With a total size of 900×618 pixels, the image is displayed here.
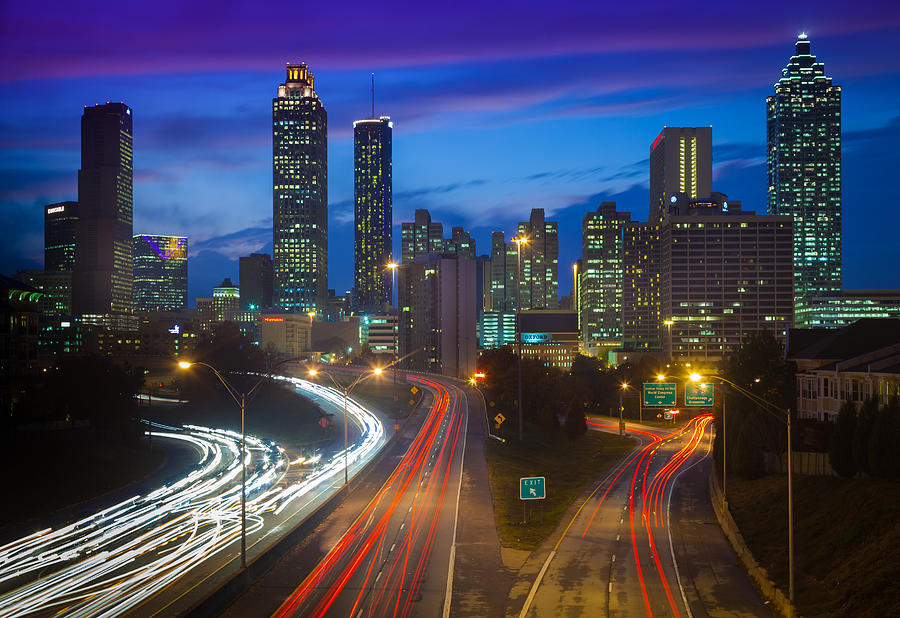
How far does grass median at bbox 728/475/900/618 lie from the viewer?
1113 inches

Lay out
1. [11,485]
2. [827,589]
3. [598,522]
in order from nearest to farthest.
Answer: [827,589]
[598,522]
[11,485]

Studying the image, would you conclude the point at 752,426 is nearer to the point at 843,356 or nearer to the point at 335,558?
the point at 843,356

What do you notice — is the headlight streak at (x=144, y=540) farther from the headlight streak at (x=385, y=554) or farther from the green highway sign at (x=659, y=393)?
the green highway sign at (x=659, y=393)

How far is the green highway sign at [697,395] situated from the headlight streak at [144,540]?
83.4ft

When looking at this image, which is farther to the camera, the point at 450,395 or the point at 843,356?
the point at 450,395

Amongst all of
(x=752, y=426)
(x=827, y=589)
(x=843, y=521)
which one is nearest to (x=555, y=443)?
(x=752, y=426)

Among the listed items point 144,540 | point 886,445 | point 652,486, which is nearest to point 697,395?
point 652,486

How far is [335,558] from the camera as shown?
37.4m

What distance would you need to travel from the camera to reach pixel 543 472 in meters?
64.5

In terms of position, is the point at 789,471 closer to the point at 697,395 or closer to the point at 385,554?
the point at 385,554

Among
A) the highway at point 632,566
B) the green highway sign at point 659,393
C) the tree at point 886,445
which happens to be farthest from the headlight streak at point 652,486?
the tree at point 886,445

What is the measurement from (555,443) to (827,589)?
172 ft

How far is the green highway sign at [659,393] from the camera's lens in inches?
2383

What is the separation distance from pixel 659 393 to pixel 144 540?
36.8 metres
